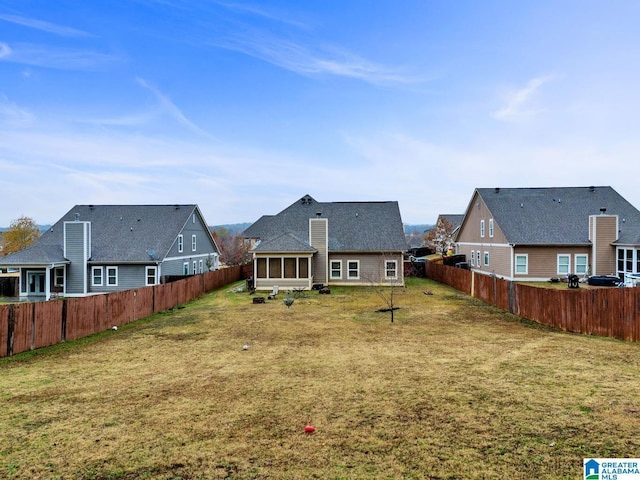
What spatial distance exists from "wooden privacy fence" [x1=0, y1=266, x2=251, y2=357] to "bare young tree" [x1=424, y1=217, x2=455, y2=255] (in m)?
43.2

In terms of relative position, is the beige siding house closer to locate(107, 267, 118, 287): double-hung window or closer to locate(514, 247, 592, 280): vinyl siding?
locate(514, 247, 592, 280): vinyl siding

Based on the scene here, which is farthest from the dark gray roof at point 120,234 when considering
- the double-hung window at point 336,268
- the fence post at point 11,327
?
the fence post at point 11,327

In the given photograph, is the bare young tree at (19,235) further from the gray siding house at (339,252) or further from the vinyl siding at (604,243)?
the vinyl siding at (604,243)

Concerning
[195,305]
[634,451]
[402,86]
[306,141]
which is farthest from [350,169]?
[634,451]

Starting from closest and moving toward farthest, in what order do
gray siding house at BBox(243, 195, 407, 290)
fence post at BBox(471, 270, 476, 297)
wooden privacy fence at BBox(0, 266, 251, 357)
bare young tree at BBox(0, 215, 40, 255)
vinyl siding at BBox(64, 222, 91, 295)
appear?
wooden privacy fence at BBox(0, 266, 251, 357) → fence post at BBox(471, 270, 476, 297) → vinyl siding at BBox(64, 222, 91, 295) → gray siding house at BBox(243, 195, 407, 290) → bare young tree at BBox(0, 215, 40, 255)

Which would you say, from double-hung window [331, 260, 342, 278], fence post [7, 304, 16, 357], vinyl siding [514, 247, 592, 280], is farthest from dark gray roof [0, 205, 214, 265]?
vinyl siding [514, 247, 592, 280]

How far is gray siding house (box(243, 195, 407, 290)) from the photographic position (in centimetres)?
2975

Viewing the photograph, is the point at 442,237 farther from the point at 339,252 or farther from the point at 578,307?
the point at 578,307

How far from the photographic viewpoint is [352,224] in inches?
1356

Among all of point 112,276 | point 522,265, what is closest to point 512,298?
point 522,265

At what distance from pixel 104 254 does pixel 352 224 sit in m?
20.4

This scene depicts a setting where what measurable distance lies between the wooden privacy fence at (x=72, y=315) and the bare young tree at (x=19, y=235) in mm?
46228

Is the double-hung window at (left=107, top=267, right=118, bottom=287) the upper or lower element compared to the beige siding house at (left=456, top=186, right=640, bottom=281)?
lower

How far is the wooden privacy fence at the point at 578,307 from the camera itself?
475 inches
